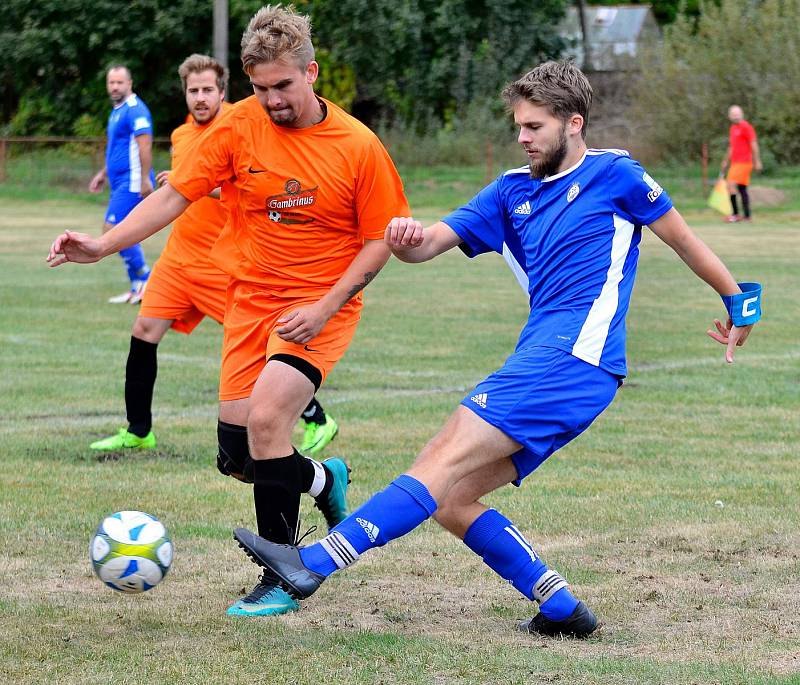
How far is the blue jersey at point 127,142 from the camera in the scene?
12992 mm

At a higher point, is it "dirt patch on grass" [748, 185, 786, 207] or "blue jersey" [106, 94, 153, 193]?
"blue jersey" [106, 94, 153, 193]

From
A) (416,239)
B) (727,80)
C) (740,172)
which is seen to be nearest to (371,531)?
(416,239)

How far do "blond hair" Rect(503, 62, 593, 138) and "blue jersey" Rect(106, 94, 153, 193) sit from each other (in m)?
9.10

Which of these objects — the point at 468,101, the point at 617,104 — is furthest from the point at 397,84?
the point at 617,104

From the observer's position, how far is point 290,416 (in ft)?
15.8

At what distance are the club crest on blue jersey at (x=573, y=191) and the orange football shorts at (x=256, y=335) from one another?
1.16m

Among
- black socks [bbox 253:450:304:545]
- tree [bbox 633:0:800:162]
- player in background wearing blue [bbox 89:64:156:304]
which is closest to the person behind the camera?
black socks [bbox 253:450:304:545]

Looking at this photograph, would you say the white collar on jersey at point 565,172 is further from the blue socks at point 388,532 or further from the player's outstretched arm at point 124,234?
the player's outstretched arm at point 124,234

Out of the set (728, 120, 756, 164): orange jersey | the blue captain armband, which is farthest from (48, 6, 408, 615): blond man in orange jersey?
(728, 120, 756, 164): orange jersey

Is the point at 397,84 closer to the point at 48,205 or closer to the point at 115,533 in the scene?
the point at 48,205

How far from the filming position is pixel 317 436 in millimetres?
7441

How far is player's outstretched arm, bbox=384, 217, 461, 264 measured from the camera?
4414 mm

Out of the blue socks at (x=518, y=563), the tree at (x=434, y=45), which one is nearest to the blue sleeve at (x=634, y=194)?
the blue socks at (x=518, y=563)

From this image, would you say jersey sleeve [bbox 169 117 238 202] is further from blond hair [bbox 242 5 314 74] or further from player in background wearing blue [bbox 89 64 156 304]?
player in background wearing blue [bbox 89 64 156 304]
